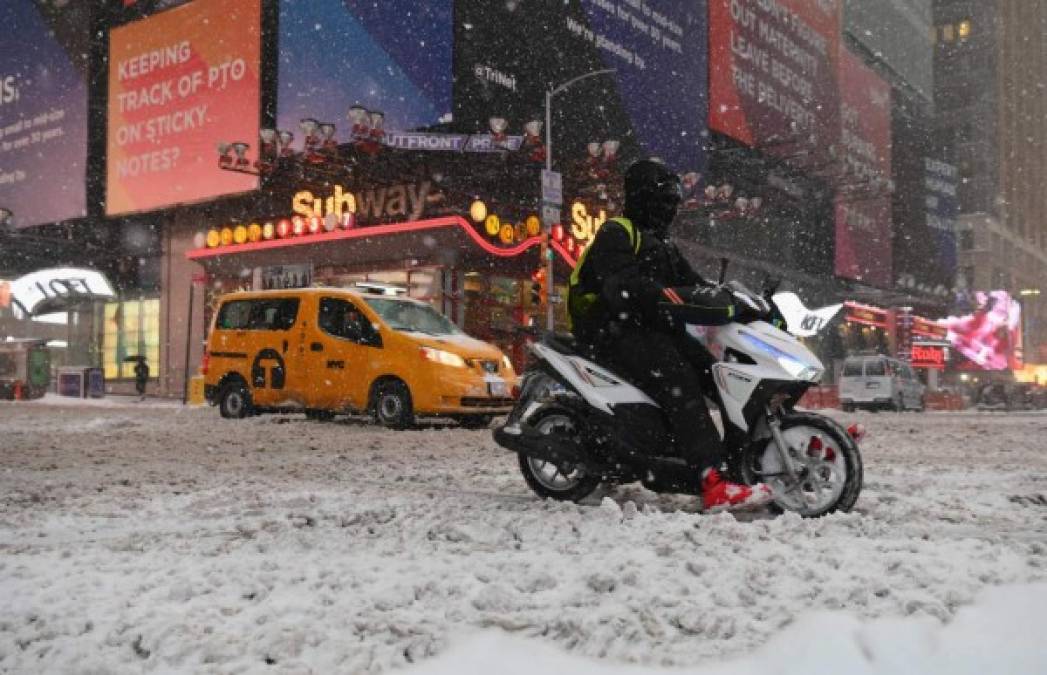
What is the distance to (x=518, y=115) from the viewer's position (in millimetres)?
26094

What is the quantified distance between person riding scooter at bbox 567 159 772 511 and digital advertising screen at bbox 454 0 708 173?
66.7ft

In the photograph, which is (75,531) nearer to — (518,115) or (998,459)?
(998,459)

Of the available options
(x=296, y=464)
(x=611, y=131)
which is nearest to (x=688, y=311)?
(x=296, y=464)

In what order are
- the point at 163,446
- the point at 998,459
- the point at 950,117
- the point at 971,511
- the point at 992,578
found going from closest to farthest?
the point at 992,578 → the point at 971,511 → the point at 998,459 → the point at 163,446 → the point at 950,117

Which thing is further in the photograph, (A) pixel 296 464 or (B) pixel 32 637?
(A) pixel 296 464

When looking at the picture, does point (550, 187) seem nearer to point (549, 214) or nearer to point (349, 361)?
point (549, 214)

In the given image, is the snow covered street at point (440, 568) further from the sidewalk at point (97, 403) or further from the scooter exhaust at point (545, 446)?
the sidewalk at point (97, 403)

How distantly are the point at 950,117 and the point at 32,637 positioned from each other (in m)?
92.6

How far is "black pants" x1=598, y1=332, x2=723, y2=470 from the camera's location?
4543 millimetres

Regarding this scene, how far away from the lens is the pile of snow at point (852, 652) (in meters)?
2.38

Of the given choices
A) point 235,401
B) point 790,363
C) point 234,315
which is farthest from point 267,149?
point 790,363

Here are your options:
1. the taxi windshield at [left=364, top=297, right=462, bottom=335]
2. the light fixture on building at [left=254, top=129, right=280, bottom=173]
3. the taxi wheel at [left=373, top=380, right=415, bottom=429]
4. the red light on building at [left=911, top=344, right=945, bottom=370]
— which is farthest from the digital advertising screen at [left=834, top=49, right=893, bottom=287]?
the taxi wheel at [left=373, top=380, right=415, bottom=429]

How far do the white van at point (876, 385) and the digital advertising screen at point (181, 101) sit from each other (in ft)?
62.3

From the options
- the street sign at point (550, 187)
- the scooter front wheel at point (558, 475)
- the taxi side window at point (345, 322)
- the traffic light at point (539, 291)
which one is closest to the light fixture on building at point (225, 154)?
the street sign at point (550, 187)
